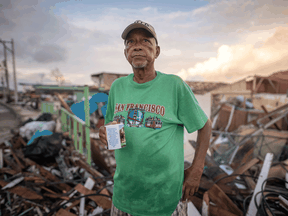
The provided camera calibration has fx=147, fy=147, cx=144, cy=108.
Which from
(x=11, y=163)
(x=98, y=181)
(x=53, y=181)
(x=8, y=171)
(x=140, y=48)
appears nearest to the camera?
(x=140, y=48)

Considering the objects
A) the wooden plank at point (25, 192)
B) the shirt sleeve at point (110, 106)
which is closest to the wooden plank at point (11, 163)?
the wooden plank at point (25, 192)

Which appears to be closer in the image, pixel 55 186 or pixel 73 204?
pixel 73 204

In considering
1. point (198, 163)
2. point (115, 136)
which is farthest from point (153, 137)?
point (198, 163)

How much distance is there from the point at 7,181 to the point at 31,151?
2.82ft

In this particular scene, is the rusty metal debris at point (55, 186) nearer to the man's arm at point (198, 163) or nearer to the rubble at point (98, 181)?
the rubble at point (98, 181)

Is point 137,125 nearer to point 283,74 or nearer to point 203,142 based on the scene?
point 203,142

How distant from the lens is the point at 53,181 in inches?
136

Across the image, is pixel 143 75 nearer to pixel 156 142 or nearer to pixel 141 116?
pixel 141 116

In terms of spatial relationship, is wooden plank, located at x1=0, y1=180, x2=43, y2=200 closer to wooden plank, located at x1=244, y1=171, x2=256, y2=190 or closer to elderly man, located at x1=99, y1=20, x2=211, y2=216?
elderly man, located at x1=99, y1=20, x2=211, y2=216

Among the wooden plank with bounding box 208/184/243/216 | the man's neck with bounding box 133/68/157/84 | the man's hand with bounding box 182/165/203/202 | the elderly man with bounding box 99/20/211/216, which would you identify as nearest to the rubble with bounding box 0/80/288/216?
the wooden plank with bounding box 208/184/243/216

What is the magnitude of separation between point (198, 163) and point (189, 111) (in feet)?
1.53

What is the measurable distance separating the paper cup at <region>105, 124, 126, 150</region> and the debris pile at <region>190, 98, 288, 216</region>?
1.97 m

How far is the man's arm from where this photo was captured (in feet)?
4.08

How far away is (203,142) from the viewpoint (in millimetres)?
1245
